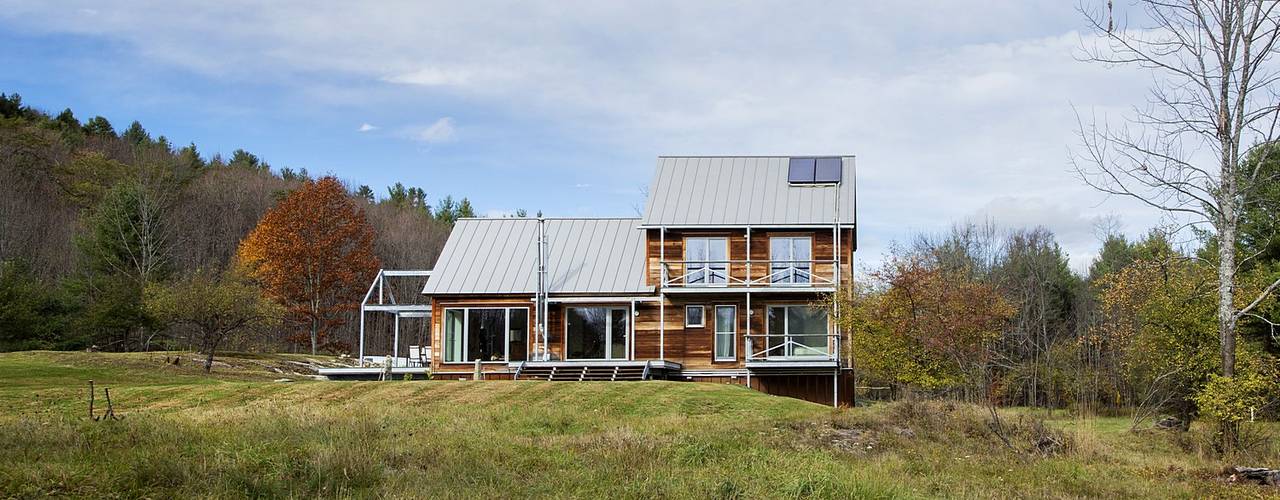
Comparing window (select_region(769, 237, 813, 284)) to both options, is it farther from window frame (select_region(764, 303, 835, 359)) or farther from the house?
window frame (select_region(764, 303, 835, 359))

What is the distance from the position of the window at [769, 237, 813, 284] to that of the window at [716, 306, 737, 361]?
1496 millimetres

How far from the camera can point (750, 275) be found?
100 ft

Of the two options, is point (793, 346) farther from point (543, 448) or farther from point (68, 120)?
point (68, 120)

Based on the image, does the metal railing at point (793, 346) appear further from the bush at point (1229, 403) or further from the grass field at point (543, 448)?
the bush at point (1229, 403)

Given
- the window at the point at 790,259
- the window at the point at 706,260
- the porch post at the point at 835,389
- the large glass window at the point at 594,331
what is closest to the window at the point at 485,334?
the large glass window at the point at 594,331

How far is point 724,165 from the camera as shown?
33156 millimetres

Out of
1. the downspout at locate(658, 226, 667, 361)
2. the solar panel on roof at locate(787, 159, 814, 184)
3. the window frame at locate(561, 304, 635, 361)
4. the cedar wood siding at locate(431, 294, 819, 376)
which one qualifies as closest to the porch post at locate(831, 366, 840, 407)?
the cedar wood siding at locate(431, 294, 819, 376)

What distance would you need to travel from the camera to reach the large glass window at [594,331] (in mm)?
30953

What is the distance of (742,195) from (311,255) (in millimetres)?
27040

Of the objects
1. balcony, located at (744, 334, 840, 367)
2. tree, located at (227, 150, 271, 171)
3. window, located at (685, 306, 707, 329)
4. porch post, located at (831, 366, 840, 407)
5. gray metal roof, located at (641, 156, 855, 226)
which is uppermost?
tree, located at (227, 150, 271, 171)

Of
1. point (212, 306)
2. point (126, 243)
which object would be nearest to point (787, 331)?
point (212, 306)

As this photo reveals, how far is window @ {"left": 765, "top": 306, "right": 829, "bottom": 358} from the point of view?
29.7 meters

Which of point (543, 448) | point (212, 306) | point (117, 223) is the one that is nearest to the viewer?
point (543, 448)

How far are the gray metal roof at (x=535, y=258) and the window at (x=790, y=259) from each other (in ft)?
11.5
